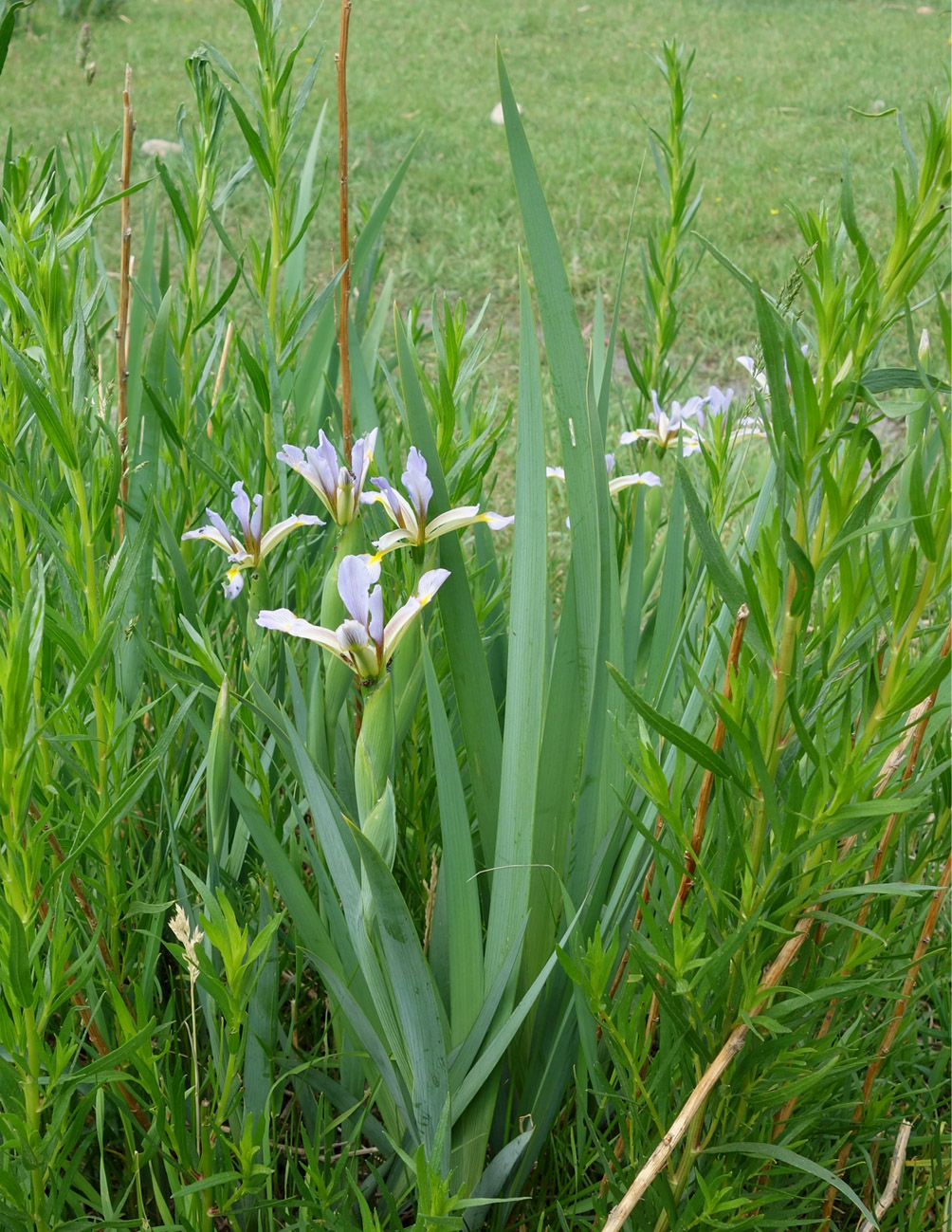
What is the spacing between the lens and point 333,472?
2.72 feet

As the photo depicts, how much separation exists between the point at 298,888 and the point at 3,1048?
194 mm

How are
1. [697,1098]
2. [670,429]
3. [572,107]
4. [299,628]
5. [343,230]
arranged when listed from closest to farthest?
[697,1098], [299,628], [343,230], [670,429], [572,107]

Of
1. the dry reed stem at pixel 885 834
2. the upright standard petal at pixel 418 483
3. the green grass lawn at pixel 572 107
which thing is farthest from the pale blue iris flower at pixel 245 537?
the green grass lawn at pixel 572 107

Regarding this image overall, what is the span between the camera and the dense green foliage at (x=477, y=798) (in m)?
0.55

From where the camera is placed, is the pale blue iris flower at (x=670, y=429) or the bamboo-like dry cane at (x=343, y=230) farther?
the pale blue iris flower at (x=670, y=429)

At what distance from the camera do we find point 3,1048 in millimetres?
640

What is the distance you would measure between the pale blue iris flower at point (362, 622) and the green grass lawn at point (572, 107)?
228 cm

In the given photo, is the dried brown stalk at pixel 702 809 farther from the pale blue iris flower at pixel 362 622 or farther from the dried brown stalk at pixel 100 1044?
the dried brown stalk at pixel 100 1044

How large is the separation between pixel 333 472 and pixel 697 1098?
494 millimetres

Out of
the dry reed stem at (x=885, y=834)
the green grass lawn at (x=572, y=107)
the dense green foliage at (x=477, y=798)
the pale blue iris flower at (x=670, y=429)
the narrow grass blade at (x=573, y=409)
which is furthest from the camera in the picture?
the green grass lawn at (x=572, y=107)

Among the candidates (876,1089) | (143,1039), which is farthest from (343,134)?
(876,1089)

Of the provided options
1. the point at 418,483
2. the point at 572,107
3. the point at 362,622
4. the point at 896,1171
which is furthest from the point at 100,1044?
the point at 572,107

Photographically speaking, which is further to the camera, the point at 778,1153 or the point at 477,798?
the point at 477,798

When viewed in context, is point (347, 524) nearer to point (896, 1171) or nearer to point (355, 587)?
point (355, 587)
